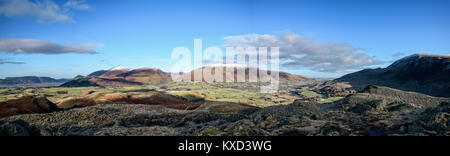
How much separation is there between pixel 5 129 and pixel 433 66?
208m

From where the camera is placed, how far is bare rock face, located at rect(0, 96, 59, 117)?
40.0m

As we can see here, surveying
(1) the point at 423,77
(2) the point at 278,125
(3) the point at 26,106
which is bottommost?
(3) the point at 26,106

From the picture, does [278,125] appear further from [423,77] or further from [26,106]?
[423,77]

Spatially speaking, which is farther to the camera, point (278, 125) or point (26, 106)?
point (26, 106)

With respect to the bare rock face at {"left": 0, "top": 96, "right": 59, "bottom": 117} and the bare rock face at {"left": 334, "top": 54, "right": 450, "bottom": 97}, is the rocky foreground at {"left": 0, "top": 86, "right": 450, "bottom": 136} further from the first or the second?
the bare rock face at {"left": 334, "top": 54, "right": 450, "bottom": 97}

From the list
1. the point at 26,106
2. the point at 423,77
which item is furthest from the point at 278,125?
the point at 423,77

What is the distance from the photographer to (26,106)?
44.1 meters

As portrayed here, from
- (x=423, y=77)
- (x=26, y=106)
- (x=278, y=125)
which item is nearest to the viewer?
(x=278, y=125)

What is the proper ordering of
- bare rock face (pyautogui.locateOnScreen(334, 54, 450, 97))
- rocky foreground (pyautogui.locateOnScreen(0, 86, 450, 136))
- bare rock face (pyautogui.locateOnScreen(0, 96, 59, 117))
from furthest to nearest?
bare rock face (pyautogui.locateOnScreen(334, 54, 450, 97))
bare rock face (pyautogui.locateOnScreen(0, 96, 59, 117))
rocky foreground (pyautogui.locateOnScreen(0, 86, 450, 136))

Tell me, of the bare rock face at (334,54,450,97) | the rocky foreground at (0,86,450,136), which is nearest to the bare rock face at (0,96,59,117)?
the rocky foreground at (0,86,450,136)

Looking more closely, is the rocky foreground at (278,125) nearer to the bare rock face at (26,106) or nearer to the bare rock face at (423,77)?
the bare rock face at (26,106)

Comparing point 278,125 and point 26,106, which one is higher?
point 278,125
